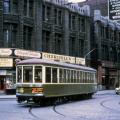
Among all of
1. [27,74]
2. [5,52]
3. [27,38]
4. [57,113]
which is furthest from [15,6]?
[57,113]

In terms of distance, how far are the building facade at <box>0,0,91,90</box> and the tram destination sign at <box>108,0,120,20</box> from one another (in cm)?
1671

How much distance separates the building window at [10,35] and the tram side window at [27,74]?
2562 centimetres

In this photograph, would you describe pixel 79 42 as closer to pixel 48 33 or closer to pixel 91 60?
pixel 91 60

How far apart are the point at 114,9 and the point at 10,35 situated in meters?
43.7

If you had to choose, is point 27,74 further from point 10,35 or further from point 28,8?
point 28,8

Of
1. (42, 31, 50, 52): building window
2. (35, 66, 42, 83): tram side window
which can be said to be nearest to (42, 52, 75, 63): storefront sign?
(42, 31, 50, 52): building window

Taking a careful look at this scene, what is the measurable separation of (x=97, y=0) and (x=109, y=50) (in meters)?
20.9

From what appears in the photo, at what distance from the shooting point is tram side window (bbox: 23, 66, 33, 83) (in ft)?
97.6

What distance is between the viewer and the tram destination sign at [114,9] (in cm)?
9325

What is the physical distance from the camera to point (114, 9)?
94.8 metres

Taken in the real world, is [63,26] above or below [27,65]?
above

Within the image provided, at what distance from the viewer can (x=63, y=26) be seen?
223 ft

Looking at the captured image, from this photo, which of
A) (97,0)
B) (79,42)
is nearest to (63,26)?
(79,42)

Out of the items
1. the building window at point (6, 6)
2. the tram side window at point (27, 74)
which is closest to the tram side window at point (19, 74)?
the tram side window at point (27, 74)
